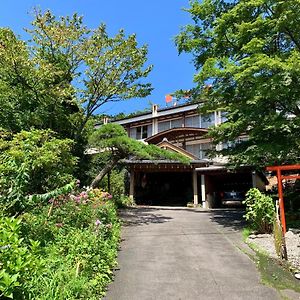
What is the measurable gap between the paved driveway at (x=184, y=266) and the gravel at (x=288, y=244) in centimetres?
61

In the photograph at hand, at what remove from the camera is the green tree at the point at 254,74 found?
11.2m

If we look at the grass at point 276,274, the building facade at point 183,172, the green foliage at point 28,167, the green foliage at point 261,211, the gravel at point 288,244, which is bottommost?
the grass at point 276,274

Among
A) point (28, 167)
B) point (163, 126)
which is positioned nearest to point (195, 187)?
point (163, 126)

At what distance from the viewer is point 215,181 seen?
2775 centimetres

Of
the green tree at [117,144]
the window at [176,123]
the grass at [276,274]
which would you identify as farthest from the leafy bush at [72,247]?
the window at [176,123]

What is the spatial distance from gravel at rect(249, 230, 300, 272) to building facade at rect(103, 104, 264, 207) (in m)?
9.72

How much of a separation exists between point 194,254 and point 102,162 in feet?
40.7

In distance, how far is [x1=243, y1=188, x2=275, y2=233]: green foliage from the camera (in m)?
11.2

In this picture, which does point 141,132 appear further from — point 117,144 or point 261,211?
point 261,211

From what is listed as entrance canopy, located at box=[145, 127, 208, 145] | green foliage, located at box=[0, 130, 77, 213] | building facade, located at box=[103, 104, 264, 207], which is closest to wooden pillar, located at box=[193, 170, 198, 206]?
building facade, located at box=[103, 104, 264, 207]

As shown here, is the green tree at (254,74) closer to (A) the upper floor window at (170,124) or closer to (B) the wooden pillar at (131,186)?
(B) the wooden pillar at (131,186)

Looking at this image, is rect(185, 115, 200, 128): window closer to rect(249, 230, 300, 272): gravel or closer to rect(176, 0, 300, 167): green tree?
rect(176, 0, 300, 167): green tree

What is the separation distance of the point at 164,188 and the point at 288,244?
63.2 feet

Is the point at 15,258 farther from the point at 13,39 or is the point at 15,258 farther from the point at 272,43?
the point at 272,43
